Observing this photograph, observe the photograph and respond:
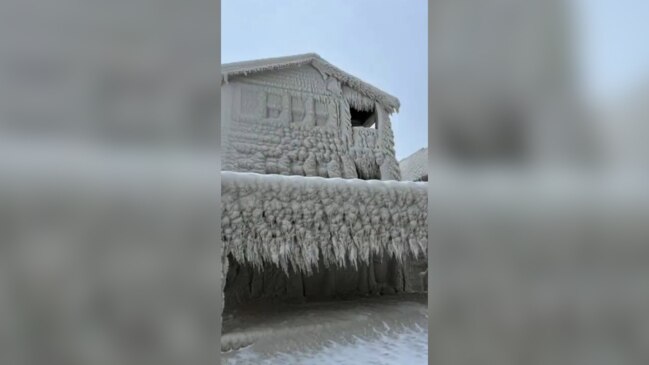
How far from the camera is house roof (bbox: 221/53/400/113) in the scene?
197cm

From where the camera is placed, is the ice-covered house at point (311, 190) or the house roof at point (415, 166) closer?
the ice-covered house at point (311, 190)

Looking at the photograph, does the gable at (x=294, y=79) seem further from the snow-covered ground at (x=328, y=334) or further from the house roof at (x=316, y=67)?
the snow-covered ground at (x=328, y=334)

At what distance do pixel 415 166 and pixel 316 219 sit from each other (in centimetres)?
225

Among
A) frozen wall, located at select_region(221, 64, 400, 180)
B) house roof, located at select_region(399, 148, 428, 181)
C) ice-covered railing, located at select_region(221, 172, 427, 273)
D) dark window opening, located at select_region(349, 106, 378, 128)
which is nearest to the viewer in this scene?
ice-covered railing, located at select_region(221, 172, 427, 273)

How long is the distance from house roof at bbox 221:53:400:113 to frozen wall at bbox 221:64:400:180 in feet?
0.11

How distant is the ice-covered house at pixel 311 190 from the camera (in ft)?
3.46

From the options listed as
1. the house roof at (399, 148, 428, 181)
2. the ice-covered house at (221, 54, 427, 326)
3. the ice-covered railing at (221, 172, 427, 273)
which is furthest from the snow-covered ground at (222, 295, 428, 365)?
the house roof at (399, 148, 428, 181)

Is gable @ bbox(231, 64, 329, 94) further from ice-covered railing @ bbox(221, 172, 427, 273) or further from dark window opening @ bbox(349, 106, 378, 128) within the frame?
ice-covered railing @ bbox(221, 172, 427, 273)

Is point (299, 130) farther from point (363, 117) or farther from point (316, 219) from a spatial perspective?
point (316, 219)

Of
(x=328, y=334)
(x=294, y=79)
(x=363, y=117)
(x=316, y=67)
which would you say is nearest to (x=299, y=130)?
(x=294, y=79)

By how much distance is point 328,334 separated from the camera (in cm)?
124

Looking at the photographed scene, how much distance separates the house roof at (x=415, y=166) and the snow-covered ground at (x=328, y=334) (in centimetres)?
161

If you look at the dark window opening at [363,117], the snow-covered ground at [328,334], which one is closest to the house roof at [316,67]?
the dark window opening at [363,117]
